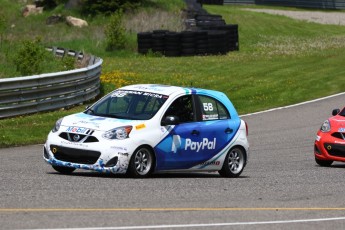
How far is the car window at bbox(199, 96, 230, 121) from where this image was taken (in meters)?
17.0

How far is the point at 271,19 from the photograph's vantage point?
206ft

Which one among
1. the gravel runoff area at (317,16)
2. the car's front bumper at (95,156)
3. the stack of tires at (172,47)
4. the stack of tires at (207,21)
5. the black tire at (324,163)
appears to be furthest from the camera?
the gravel runoff area at (317,16)

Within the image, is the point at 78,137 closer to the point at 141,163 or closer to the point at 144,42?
the point at 141,163

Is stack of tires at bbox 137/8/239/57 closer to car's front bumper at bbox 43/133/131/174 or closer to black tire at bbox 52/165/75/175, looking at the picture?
black tire at bbox 52/165/75/175

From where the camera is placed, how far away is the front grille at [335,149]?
64.1 feet

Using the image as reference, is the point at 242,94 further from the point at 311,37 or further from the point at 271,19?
the point at 271,19

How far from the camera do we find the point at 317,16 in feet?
229

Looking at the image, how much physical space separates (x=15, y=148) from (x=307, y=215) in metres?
10.9

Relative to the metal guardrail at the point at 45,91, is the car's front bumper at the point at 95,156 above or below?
above

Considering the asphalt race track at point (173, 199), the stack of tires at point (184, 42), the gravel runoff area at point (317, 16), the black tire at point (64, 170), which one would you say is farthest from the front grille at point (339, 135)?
the gravel runoff area at point (317, 16)

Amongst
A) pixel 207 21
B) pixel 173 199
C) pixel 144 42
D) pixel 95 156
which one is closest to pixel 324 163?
pixel 95 156

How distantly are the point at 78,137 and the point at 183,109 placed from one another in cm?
206

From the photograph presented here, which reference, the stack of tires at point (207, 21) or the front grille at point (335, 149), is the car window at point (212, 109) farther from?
the stack of tires at point (207, 21)

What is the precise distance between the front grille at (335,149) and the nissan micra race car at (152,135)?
261cm
